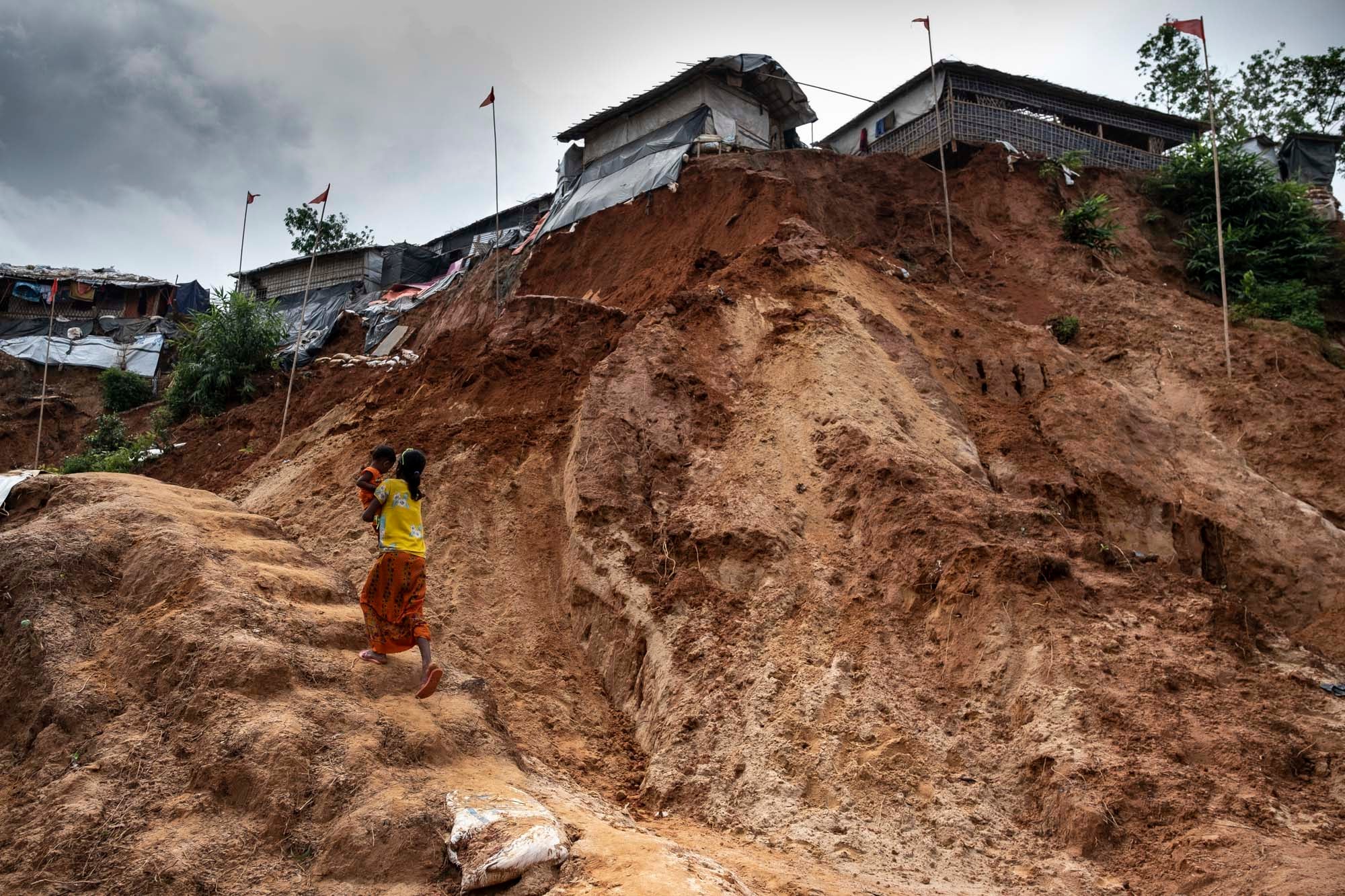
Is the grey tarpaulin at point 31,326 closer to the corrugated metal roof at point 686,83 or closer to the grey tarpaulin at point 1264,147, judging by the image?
the corrugated metal roof at point 686,83

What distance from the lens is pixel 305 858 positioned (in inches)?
206

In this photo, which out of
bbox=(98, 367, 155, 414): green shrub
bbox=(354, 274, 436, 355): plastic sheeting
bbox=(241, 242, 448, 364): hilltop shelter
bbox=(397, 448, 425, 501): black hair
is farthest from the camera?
bbox=(241, 242, 448, 364): hilltop shelter

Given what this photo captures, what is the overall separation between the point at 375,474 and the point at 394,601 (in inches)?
35.1

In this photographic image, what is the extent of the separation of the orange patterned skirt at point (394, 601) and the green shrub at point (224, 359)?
14397mm

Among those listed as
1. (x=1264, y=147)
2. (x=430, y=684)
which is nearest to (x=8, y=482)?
(x=430, y=684)

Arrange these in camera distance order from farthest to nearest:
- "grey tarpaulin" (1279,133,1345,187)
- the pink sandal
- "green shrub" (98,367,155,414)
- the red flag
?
"grey tarpaulin" (1279,133,1345,187), "green shrub" (98,367,155,414), the red flag, the pink sandal

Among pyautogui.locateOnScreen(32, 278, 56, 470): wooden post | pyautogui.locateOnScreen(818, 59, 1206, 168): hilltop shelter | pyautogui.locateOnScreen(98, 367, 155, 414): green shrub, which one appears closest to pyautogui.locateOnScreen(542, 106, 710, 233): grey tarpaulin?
pyautogui.locateOnScreen(818, 59, 1206, 168): hilltop shelter

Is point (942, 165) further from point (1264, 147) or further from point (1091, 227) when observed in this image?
point (1264, 147)

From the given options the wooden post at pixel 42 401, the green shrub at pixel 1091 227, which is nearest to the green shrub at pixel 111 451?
the wooden post at pixel 42 401

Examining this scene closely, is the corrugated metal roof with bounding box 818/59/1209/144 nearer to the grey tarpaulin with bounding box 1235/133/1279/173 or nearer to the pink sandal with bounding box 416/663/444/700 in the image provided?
the grey tarpaulin with bounding box 1235/133/1279/173

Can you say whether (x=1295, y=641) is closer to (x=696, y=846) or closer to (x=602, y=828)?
(x=696, y=846)

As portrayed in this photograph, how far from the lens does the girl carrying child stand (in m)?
6.68

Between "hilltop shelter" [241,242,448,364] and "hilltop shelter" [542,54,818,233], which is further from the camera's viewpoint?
"hilltop shelter" [241,242,448,364]

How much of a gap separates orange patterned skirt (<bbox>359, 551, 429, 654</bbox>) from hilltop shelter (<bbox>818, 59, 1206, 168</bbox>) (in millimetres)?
16056
